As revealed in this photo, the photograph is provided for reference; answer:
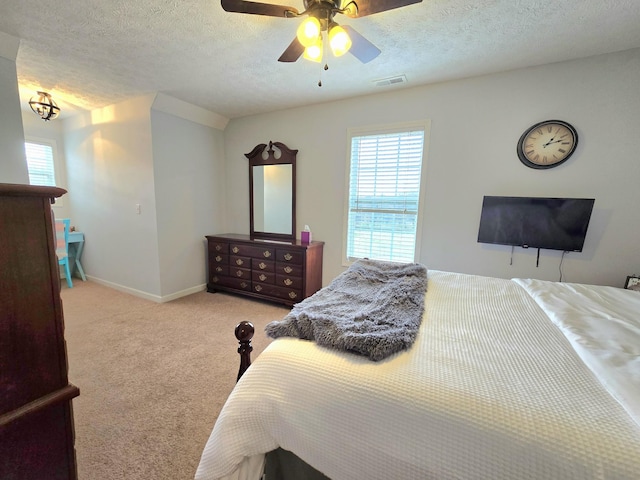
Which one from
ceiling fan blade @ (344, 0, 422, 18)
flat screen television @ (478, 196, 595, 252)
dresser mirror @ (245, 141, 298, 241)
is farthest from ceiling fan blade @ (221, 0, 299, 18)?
flat screen television @ (478, 196, 595, 252)

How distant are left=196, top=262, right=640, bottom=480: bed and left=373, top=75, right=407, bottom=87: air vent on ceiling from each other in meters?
2.34

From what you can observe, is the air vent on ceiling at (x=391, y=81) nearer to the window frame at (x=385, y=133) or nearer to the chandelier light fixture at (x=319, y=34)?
the window frame at (x=385, y=133)

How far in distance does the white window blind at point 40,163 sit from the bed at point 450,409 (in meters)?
5.02

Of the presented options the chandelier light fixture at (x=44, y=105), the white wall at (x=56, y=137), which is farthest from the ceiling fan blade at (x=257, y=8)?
the white wall at (x=56, y=137)

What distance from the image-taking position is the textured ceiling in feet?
5.21

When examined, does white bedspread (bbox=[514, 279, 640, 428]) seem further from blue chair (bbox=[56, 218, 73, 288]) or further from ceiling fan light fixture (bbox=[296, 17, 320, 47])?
blue chair (bbox=[56, 218, 73, 288])

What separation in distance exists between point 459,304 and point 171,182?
3360mm

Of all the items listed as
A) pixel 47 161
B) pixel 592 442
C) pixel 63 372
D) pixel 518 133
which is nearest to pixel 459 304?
pixel 592 442

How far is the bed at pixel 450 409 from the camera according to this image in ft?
2.01

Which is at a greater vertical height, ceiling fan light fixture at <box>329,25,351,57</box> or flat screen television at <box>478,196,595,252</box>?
ceiling fan light fixture at <box>329,25,351,57</box>

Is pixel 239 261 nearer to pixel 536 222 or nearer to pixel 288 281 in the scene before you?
pixel 288 281

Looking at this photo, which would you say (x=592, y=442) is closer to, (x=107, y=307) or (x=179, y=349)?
(x=179, y=349)

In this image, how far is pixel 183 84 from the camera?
8.66ft

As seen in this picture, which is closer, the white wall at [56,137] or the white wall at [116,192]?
the white wall at [116,192]
